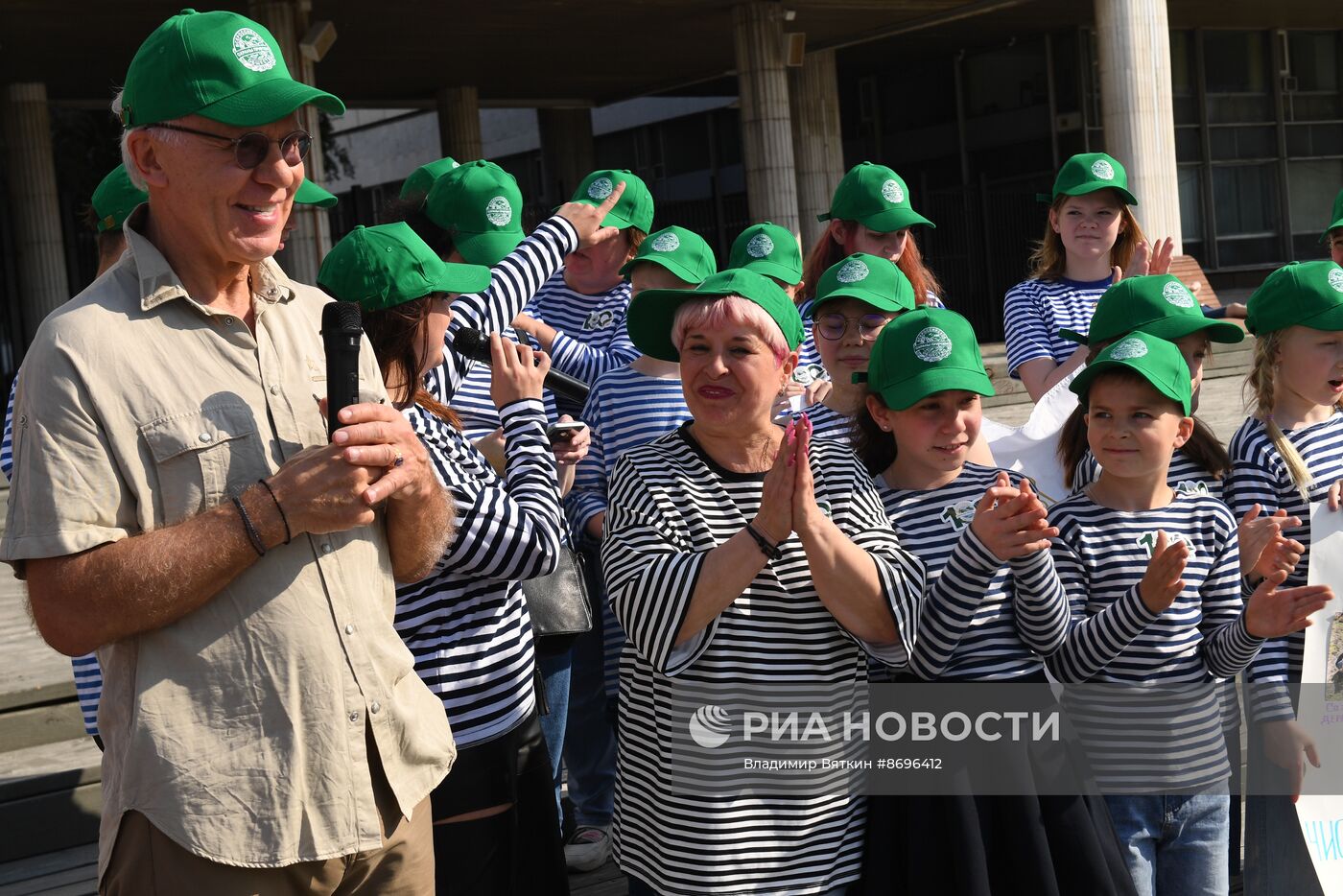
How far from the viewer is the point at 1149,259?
177 inches

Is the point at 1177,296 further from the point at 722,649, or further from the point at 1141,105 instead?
the point at 1141,105

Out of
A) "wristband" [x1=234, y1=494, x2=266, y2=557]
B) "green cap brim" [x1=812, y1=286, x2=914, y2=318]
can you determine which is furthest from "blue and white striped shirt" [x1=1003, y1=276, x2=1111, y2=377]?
"wristband" [x1=234, y1=494, x2=266, y2=557]

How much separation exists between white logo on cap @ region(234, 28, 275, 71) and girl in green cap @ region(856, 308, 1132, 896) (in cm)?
153

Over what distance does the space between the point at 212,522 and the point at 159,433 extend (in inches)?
6.0

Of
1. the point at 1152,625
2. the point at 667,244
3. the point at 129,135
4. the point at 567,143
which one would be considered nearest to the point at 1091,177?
the point at 667,244

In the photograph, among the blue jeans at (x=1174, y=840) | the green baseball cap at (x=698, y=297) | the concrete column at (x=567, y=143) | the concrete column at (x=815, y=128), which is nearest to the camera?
the green baseball cap at (x=698, y=297)

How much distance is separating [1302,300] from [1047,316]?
1.15m

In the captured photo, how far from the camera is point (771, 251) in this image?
15.1 feet

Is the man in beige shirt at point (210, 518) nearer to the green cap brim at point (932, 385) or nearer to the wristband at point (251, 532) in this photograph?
the wristband at point (251, 532)

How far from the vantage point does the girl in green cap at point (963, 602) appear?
2.64m

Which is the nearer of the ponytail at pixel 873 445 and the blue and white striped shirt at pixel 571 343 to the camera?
the ponytail at pixel 873 445

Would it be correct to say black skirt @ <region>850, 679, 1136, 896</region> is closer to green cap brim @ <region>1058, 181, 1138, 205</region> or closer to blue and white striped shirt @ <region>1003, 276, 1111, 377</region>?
blue and white striped shirt @ <region>1003, 276, 1111, 377</region>

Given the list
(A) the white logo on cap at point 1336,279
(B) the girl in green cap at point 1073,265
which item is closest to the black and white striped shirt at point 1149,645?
(A) the white logo on cap at point 1336,279

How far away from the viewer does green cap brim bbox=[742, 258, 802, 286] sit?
4.32 m
